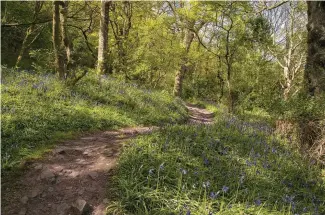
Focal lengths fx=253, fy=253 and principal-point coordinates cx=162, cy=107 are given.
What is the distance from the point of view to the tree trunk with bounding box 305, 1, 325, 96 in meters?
7.76

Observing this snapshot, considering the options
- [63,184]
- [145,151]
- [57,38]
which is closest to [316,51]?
[145,151]

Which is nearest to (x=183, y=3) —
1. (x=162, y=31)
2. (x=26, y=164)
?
(x=162, y=31)

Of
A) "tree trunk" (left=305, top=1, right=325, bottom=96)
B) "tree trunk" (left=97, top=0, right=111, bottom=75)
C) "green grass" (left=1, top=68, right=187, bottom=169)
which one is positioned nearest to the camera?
"green grass" (left=1, top=68, right=187, bottom=169)

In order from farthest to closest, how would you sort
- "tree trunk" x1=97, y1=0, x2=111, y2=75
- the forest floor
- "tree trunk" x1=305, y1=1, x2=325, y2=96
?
1. "tree trunk" x1=97, y1=0, x2=111, y2=75
2. "tree trunk" x1=305, y1=1, x2=325, y2=96
3. the forest floor

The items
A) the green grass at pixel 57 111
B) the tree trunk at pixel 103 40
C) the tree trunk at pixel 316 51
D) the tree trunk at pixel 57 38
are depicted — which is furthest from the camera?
the tree trunk at pixel 103 40

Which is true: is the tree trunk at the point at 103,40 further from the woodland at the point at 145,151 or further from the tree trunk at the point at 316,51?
the tree trunk at the point at 316,51

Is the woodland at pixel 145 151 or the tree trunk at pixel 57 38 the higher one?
the tree trunk at pixel 57 38

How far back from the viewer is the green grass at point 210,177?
3.50 m

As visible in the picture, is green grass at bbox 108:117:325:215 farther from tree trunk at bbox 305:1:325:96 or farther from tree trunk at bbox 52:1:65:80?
tree trunk at bbox 52:1:65:80

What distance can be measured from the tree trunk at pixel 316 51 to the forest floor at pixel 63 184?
6.44 m

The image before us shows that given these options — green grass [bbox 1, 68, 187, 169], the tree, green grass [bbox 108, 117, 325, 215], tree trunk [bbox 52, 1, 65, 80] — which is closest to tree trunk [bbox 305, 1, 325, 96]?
green grass [bbox 108, 117, 325, 215]

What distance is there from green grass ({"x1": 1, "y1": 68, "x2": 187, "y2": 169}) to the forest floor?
15.8 inches

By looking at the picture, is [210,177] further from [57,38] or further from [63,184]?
[57,38]

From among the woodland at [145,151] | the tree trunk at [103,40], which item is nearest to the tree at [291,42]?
the woodland at [145,151]
